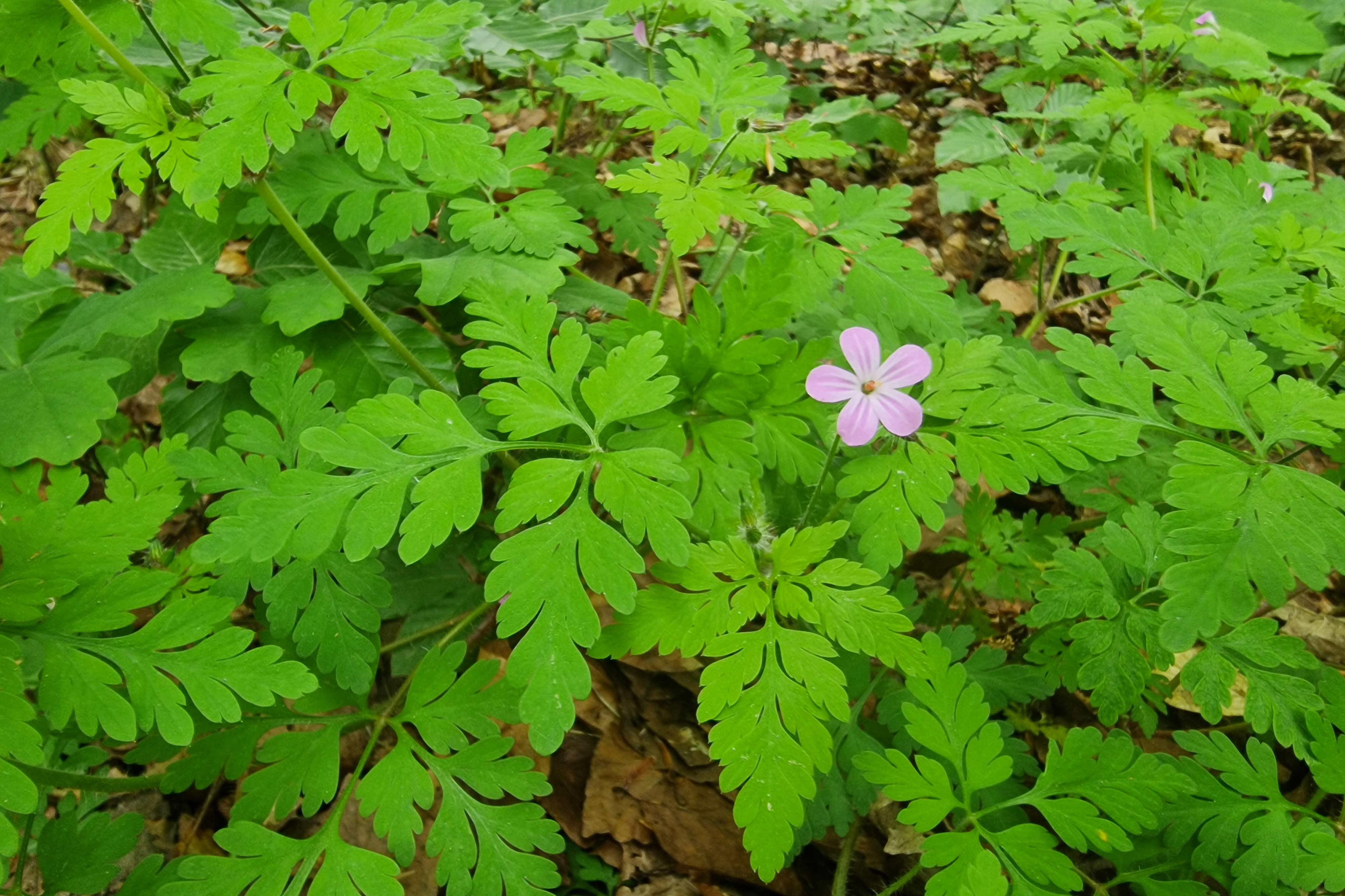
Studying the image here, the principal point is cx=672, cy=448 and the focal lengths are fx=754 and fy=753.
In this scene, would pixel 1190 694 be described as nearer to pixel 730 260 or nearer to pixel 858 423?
pixel 858 423

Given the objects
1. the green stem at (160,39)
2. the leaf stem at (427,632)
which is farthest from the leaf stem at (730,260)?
the green stem at (160,39)

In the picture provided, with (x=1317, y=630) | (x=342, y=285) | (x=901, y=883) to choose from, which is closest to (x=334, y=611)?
(x=342, y=285)

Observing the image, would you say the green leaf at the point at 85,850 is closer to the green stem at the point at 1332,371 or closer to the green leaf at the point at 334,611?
the green leaf at the point at 334,611

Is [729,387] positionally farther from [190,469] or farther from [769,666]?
[190,469]

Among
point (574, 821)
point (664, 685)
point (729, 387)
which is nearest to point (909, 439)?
point (729, 387)

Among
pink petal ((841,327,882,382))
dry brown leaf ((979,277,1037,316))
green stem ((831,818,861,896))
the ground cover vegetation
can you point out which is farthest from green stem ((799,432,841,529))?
dry brown leaf ((979,277,1037,316))

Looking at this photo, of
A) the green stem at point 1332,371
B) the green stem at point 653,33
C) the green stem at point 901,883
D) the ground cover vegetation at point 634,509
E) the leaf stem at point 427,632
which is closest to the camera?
the ground cover vegetation at point 634,509
